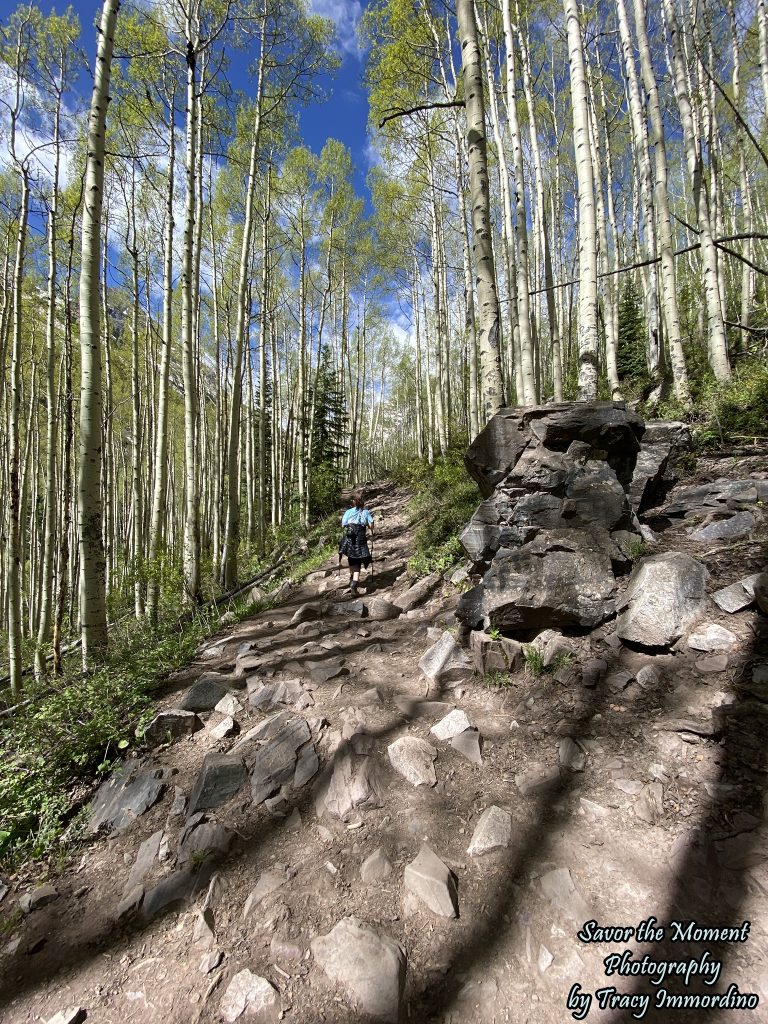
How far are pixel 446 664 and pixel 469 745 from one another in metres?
0.88

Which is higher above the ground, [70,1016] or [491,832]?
[491,832]

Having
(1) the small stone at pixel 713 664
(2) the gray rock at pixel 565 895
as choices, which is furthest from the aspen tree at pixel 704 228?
(2) the gray rock at pixel 565 895

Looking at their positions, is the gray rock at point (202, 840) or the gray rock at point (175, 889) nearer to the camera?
the gray rock at point (175, 889)

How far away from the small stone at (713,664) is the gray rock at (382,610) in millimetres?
2955

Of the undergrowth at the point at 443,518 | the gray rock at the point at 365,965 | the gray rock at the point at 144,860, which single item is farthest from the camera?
the undergrowth at the point at 443,518

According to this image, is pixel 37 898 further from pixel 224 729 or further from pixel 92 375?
pixel 92 375

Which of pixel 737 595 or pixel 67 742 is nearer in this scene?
pixel 737 595

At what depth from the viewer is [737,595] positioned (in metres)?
2.76

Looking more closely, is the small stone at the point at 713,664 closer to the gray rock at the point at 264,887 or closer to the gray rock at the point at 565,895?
the gray rock at the point at 565,895

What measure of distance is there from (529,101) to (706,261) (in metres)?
5.12

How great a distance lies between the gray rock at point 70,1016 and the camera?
65.1 inches

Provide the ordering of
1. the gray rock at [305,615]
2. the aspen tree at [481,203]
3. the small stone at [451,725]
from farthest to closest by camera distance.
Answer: the gray rock at [305,615] → the aspen tree at [481,203] → the small stone at [451,725]

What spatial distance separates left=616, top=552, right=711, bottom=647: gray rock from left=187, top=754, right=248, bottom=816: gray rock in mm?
2876

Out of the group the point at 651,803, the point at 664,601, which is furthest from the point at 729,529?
the point at 651,803
